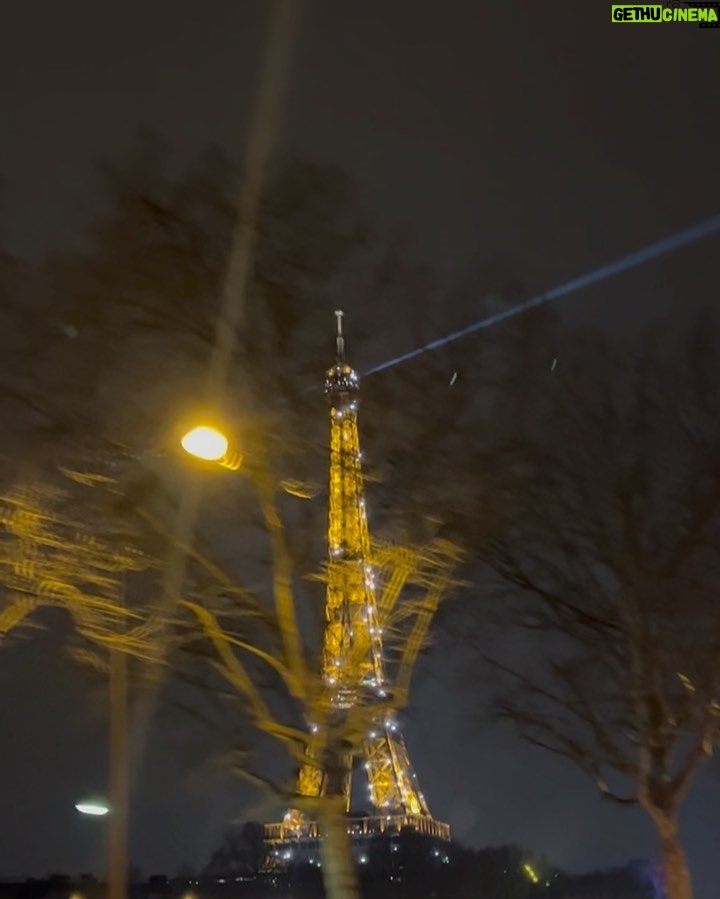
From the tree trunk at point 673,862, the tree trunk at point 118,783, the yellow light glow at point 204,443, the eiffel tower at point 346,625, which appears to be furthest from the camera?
the tree trunk at point 673,862

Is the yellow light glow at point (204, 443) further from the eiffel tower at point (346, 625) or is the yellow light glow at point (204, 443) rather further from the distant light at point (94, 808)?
the distant light at point (94, 808)

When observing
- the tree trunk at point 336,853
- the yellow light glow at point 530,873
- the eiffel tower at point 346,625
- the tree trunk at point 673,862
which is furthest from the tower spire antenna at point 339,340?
the yellow light glow at point 530,873

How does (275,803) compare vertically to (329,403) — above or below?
below

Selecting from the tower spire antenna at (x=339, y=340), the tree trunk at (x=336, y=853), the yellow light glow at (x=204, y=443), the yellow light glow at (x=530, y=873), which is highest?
the yellow light glow at (x=530, y=873)

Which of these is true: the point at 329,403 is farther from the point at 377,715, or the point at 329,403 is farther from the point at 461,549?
the point at 377,715

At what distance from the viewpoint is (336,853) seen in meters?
8.78

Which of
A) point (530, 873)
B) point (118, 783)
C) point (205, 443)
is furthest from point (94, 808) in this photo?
point (530, 873)

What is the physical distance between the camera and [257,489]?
28.8 ft

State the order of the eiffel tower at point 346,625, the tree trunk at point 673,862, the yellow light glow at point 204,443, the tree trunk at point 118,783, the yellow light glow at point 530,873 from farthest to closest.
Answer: the yellow light glow at point 530,873 → the tree trunk at point 673,862 → the tree trunk at point 118,783 → the eiffel tower at point 346,625 → the yellow light glow at point 204,443

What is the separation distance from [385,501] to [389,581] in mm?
771

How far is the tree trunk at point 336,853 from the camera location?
28.8 feet

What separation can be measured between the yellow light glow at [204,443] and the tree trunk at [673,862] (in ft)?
29.6

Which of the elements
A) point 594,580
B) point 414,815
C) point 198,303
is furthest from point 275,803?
point 414,815

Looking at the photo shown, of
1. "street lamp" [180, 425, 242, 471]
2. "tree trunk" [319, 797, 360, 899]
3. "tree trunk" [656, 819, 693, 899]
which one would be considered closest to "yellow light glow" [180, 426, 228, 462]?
"street lamp" [180, 425, 242, 471]
